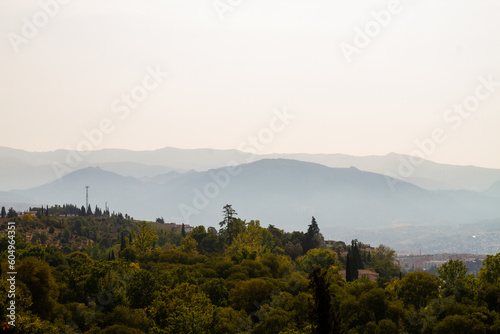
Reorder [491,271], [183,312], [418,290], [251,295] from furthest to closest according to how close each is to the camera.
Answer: [251,295], [418,290], [491,271], [183,312]

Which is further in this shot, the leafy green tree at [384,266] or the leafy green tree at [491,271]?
the leafy green tree at [384,266]

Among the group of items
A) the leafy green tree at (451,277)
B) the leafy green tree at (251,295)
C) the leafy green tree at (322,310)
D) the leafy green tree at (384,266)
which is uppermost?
the leafy green tree at (322,310)

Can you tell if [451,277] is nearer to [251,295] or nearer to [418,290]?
[418,290]

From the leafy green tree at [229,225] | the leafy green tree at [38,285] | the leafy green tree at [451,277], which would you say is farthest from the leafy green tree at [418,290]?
the leafy green tree at [229,225]

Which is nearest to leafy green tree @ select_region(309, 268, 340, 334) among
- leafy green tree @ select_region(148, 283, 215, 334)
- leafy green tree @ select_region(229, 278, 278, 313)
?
leafy green tree @ select_region(148, 283, 215, 334)

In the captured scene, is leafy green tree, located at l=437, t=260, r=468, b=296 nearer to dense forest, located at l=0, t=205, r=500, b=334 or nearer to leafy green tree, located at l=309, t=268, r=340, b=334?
dense forest, located at l=0, t=205, r=500, b=334

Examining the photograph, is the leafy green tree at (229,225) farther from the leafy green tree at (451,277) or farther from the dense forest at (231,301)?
the leafy green tree at (451,277)

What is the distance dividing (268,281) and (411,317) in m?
21.8

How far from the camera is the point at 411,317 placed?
51.0m

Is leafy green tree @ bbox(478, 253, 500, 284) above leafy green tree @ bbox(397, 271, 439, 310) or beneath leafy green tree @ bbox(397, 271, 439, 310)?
above

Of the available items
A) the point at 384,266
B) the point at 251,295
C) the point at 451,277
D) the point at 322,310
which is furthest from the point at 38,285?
the point at 384,266

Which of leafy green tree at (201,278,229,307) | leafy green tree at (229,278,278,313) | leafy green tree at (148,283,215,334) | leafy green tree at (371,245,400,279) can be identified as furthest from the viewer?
leafy green tree at (371,245,400,279)

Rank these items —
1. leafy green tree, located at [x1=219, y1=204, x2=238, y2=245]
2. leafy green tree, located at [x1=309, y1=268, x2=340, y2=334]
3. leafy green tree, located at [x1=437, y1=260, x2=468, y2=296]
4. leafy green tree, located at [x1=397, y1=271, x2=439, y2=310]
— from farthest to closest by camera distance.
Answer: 1. leafy green tree, located at [x1=219, y1=204, x2=238, y2=245]
2. leafy green tree, located at [x1=397, y1=271, x2=439, y2=310]
3. leafy green tree, located at [x1=437, y1=260, x2=468, y2=296]
4. leafy green tree, located at [x1=309, y1=268, x2=340, y2=334]

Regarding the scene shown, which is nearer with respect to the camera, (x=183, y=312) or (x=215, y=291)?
(x=183, y=312)
